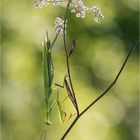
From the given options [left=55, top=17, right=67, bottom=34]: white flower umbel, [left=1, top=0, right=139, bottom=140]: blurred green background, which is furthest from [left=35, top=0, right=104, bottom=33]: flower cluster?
[left=1, top=0, right=139, bottom=140]: blurred green background

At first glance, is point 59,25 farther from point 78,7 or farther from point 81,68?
point 81,68

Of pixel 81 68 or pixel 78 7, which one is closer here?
pixel 78 7

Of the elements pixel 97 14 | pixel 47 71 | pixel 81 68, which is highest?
pixel 97 14

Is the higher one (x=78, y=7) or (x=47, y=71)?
(x=78, y=7)

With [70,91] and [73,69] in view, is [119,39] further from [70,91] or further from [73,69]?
[70,91]

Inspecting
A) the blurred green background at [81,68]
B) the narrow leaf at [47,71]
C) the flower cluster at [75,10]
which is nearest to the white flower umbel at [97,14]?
the flower cluster at [75,10]

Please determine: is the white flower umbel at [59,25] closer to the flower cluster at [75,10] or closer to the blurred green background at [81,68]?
the flower cluster at [75,10]

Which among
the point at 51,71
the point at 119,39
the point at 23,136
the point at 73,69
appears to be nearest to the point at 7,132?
the point at 23,136

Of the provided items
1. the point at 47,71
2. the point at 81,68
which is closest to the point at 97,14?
the point at 47,71
